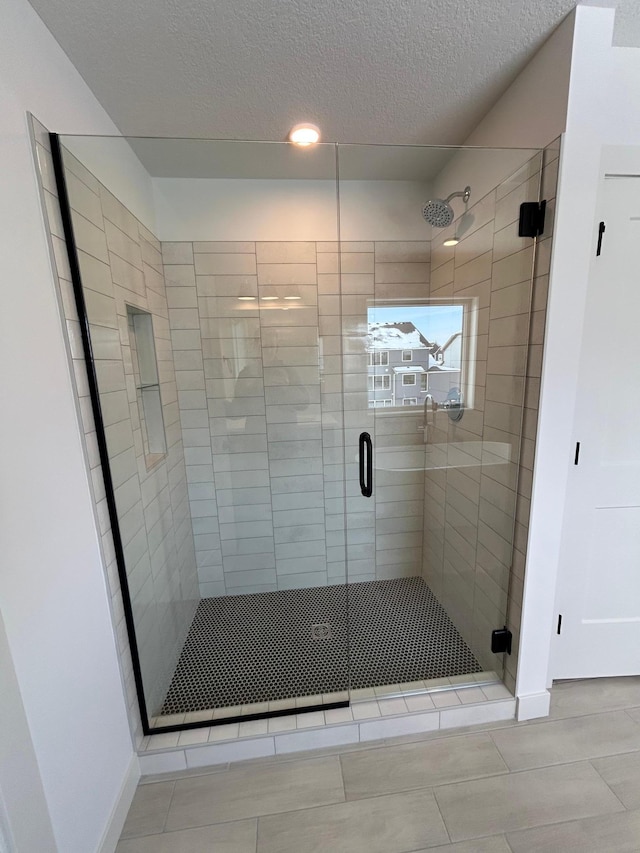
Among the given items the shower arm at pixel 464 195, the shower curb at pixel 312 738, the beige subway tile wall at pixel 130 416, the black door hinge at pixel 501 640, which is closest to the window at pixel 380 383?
the shower arm at pixel 464 195

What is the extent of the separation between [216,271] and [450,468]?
1.78m

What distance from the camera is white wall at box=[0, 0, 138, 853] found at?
82 cm

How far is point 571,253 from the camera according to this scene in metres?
1.19

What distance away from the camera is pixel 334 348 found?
6.97 ft

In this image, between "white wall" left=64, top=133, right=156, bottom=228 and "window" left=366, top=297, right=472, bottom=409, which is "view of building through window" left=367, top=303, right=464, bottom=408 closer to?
"window" left=366, top=297, right=472, bottom=409

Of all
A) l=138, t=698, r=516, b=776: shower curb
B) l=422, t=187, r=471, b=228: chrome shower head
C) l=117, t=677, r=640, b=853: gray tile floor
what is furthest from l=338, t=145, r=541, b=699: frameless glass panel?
l=117, t=677, r=640, b=853: gray tile floor

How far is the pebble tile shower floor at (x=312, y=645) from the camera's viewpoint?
1.60 m

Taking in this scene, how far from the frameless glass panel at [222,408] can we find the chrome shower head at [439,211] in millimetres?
527

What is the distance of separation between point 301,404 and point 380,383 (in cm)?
52

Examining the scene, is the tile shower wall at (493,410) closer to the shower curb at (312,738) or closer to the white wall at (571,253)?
the white wall at (571,253)

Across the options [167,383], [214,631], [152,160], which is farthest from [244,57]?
[214,631]

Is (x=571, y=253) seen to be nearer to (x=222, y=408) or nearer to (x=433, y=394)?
(x=433, y=394)

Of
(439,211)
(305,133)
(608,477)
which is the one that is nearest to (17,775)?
(608,477)

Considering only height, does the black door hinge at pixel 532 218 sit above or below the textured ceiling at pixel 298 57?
below
